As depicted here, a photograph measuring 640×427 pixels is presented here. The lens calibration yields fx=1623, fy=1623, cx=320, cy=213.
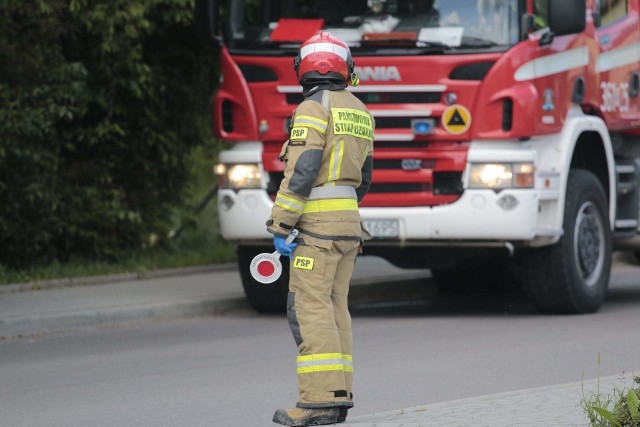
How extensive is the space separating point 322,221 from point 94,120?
9162 millimetres

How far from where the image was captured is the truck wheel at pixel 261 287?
13320 mm

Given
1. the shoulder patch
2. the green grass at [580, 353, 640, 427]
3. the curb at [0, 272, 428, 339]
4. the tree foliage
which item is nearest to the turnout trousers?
the shoulder patch

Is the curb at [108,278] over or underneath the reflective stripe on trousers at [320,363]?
underneath

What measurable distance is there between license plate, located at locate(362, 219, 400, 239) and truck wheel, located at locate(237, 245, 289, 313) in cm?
111

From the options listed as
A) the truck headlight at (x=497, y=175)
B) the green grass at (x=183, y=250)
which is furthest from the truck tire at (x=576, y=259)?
the green grass at (x=183, y=250)

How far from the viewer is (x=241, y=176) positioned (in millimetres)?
12797

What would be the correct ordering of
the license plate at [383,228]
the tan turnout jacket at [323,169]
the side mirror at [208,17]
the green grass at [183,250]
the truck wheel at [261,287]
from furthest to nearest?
1. the green grass at [183,250]
2. the truck wheel at [261,287]
3. the side mirror at [208,17]
4. the license plate at [383,228]
5. the tan turnout jacket at [323,169]

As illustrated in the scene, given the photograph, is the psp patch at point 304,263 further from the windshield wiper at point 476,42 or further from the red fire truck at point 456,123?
the windshield wiper at point 476,42

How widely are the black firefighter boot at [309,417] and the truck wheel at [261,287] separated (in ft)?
A: 18.8

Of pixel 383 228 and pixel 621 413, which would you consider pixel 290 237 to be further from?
pixel 383 228

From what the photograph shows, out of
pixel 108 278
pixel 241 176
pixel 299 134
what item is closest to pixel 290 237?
pixel 299 134

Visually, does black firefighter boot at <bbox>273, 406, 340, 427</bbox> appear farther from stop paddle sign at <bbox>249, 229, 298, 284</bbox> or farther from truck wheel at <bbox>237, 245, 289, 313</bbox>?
truck wheel at <bbox>237, 245, 289, 313</bbox>

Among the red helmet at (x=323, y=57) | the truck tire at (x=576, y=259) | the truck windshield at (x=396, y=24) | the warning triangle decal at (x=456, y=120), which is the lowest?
the truck tire at (x=576, y=259)

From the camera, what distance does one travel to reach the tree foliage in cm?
1444
